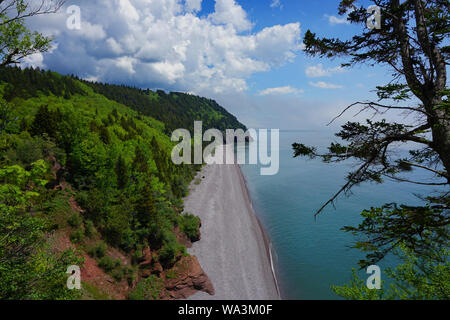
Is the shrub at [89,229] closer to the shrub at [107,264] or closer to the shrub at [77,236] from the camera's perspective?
the shrub at [77,236]

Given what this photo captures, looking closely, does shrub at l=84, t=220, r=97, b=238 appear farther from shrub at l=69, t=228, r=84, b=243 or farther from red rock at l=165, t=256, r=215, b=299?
red rock at l=165, t=256, r=215, b=299

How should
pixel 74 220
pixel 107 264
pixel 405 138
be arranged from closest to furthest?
pixel 405 138, pixel 74 220, pixel 107 264

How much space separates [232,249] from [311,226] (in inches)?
758

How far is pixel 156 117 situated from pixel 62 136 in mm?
122043

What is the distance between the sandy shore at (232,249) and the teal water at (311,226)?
2663mm

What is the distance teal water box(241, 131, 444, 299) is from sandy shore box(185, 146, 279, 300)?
266 cm

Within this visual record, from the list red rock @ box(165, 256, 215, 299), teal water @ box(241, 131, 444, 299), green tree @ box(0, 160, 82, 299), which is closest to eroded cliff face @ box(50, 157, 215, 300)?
red rock @ box(165, 256, 215, 299)

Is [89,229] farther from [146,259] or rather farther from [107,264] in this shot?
[146,259]

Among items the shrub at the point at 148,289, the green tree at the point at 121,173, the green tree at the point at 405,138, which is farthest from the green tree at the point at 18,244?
the green tree at the point at 121,173

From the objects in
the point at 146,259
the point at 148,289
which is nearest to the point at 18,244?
the point at 148,289

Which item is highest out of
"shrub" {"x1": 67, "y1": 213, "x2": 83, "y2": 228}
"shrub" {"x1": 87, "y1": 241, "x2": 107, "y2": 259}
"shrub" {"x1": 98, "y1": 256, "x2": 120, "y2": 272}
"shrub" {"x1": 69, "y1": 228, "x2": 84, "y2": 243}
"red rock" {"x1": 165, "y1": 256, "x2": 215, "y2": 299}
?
"shrub" {"x1": 67, "y1": 213, "x2": 83, "y2": 228}

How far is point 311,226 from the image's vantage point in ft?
133

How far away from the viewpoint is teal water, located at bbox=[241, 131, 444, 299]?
1062 inches
